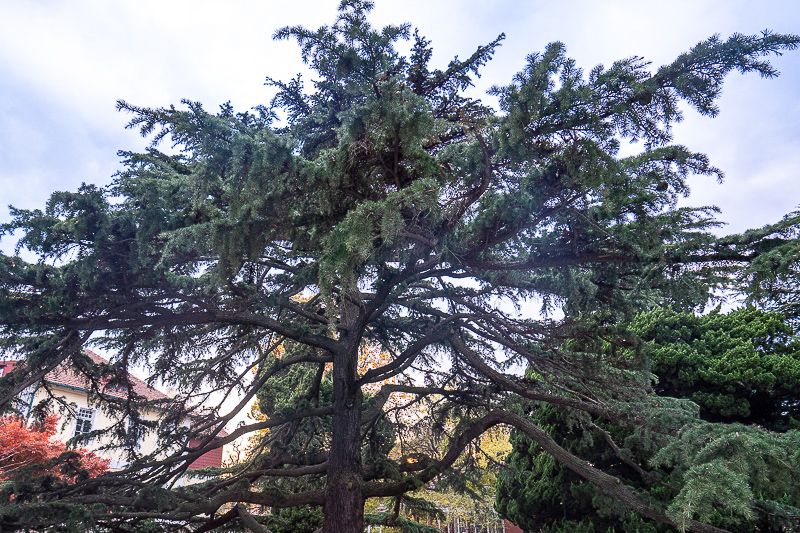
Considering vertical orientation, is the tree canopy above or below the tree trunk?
above

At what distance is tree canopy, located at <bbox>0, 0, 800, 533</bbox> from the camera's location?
404cm

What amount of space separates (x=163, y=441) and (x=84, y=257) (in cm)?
442

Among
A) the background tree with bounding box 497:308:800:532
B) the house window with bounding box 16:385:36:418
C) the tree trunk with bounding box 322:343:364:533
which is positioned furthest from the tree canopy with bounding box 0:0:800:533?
the background tree with bounding box 497:308:800:532

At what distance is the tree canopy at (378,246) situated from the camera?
159 inches

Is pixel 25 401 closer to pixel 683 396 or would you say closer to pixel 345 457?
pixel 345 457

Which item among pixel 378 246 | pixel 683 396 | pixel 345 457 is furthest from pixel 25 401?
pixel 683 396

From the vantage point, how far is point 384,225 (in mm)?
3953

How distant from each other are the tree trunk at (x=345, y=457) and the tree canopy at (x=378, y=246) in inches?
1.3

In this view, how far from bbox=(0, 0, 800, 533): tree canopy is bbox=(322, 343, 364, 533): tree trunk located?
3 centimetres

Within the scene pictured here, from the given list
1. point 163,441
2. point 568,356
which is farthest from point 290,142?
point 163,441

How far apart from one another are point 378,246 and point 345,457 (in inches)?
151

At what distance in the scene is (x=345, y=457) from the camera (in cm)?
736

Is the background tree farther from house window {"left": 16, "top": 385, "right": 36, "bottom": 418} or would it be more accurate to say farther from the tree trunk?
house window {"left": 16, "top": 385, "right": 36, "bottom": 418}

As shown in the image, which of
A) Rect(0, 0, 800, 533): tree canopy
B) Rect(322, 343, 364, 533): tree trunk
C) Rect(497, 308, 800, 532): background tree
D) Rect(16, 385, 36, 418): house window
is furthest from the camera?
Rect(497, 308, 800, 532): background tree
